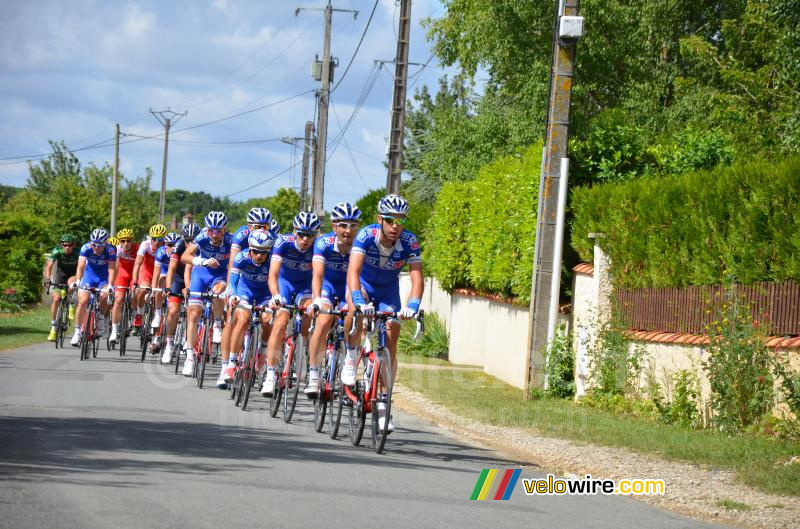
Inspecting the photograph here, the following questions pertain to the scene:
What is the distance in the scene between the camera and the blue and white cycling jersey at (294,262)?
13586 millimetres

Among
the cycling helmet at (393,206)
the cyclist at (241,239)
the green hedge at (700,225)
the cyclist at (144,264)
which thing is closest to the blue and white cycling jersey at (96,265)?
the cyclist at (144,264)

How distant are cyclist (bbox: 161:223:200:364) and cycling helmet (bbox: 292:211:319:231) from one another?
17.2 ft

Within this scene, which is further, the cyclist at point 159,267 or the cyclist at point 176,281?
the cyclist at point 159,267

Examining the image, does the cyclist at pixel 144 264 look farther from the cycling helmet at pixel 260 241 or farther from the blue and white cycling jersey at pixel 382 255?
the blue and white cycling jersey at pixel 382 255

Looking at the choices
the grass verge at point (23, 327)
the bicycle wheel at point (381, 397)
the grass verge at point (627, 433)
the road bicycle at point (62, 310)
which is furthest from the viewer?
the grass verge at point (23, 327)

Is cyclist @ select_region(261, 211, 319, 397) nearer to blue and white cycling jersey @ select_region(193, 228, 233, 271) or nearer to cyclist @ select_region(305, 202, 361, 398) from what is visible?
cyclist @ select_region(305, 202, 361, 398)

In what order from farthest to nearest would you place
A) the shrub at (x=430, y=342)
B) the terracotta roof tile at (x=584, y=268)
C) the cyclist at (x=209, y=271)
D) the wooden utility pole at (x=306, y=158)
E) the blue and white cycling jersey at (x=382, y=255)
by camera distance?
the wooden utility pole at (x=306, y=158), the shrub at (x=430, y=342), the cyclist at (x=209, y=271), the terracotta roof tile at (x=584, y=268), the blue and white cycling jersey at (x=382, y=255)

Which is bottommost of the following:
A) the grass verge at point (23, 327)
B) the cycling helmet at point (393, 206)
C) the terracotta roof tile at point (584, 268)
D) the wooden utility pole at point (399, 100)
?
the grass verge at point (23, 327)

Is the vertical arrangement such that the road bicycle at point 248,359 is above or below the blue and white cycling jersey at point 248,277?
below

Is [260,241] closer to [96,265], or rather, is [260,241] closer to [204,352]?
[204,352]

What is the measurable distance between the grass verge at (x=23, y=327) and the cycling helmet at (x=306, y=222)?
10.3 m

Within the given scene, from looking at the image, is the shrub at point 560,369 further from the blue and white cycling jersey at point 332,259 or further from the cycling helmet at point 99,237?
the cycling helmet at point 99,237

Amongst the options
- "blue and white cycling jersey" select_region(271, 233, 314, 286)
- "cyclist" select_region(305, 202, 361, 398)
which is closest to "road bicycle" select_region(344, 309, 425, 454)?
"cyclist" select_region(305, 202, 361, 398)

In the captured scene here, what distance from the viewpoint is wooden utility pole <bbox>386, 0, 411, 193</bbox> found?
26.1 m
